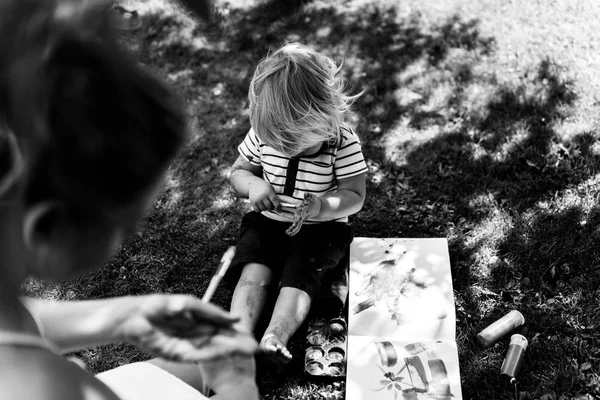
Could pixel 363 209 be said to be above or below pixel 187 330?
below

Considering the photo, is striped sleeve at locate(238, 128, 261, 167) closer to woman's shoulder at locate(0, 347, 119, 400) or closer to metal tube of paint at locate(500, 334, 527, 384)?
metal tube of paint at locate(500, 334, 527, 384)

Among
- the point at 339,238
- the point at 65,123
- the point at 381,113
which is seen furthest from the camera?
the point at 381,113

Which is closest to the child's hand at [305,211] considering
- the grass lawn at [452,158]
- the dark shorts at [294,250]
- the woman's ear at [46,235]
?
the dark shorts at [294,250]

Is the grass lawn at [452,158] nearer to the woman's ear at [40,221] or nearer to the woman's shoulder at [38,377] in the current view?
the woman's shoulder at [38,377]

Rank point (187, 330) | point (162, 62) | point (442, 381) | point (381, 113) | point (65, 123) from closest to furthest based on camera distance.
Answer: point (65, 123), point (187, 330), point (442, 381), point (381, 113), point (162, 62)

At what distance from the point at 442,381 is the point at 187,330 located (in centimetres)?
118

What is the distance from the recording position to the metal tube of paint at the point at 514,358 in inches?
78.0

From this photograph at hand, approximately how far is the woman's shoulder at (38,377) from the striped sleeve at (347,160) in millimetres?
1507

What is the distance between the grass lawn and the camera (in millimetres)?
2162

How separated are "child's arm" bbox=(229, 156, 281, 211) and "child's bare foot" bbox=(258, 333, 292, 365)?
0.47 meters

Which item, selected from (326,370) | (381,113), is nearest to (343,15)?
(381,113)

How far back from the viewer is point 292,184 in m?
2.24

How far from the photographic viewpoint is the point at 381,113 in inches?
119

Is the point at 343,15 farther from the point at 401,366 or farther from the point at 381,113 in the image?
the point at 401,366
